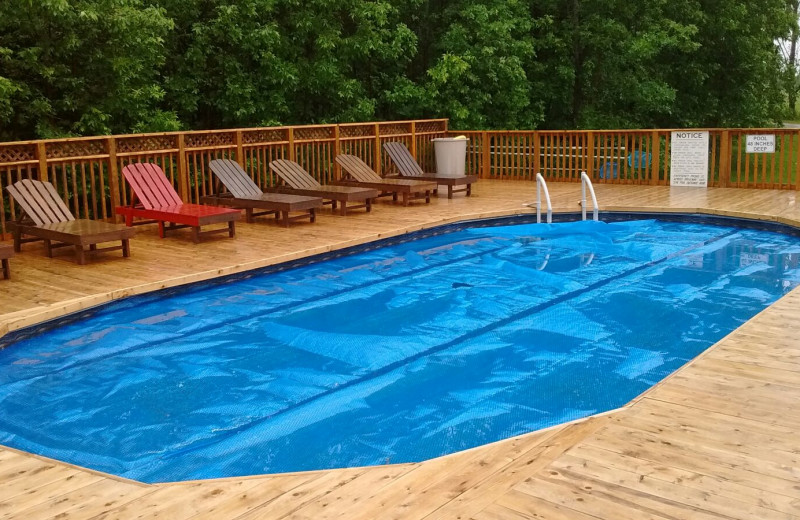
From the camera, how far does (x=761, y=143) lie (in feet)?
41.3

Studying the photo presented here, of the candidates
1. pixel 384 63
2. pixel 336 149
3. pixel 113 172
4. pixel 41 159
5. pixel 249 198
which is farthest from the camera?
pixel 384 63

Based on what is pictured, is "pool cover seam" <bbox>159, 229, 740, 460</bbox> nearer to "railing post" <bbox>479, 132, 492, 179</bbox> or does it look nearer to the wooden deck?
the wooden deck

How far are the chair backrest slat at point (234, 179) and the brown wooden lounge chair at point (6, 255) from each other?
3398 millimetres

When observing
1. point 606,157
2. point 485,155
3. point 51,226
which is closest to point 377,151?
point 485,155

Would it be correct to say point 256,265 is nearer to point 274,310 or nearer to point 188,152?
point 274,310

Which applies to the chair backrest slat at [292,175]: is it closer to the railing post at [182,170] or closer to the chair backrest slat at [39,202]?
the railing post at [182,170]

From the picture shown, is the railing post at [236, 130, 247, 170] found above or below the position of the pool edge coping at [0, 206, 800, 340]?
above

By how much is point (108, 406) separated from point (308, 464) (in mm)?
1570

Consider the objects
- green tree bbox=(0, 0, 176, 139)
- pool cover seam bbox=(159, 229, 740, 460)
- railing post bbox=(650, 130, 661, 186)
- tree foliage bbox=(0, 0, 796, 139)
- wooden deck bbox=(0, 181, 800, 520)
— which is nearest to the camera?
wooden deck bbox=(0, 181, 800, 520)

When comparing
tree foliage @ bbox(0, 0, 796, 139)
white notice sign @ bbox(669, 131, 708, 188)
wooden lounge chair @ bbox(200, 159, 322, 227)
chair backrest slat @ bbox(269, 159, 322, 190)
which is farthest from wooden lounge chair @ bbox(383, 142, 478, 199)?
tree foliage @ bbox(0, 0, 796, 139)

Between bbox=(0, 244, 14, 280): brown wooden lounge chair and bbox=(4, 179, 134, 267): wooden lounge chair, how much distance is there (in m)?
0.64

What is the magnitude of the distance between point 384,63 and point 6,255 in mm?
12103

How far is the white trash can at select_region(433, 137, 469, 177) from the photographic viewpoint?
13953 mm

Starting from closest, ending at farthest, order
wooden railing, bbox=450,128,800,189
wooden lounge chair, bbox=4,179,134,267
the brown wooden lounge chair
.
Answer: the brown wooden lounge chair → wooden lounge chair, bbox=4,179,134,267 → wooden railing, bbox=450,128,800,189
